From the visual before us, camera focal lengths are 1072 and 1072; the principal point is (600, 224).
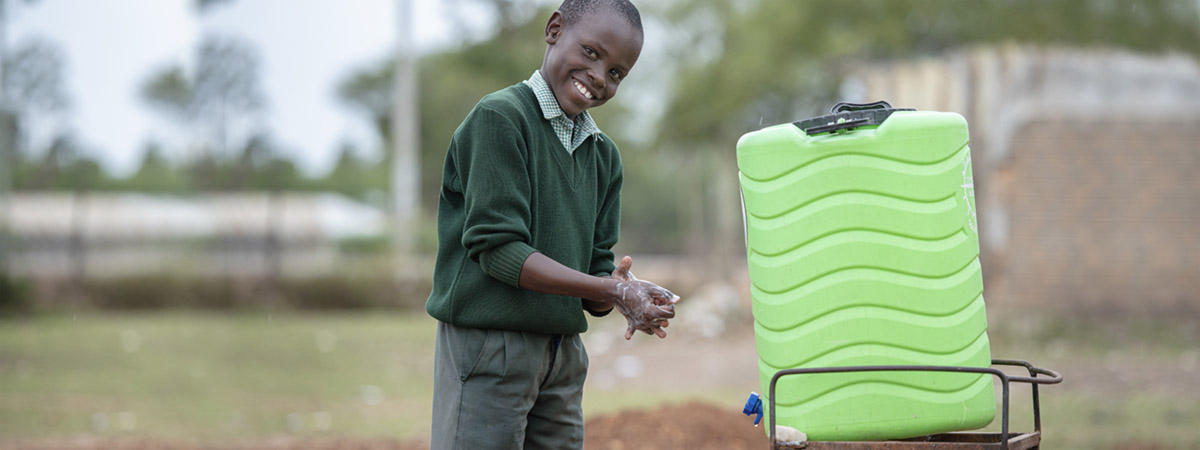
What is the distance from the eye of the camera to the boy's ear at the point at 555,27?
226 centimetres

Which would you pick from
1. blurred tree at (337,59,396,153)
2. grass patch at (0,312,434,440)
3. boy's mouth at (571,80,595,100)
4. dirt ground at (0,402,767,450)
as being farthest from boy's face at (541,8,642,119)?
blurred tree at (337,59,396,153)

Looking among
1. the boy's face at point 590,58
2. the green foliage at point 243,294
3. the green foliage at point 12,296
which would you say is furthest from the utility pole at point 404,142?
the boy's face at point 590,58

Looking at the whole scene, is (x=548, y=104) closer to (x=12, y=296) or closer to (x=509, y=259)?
(x=509, y=259)

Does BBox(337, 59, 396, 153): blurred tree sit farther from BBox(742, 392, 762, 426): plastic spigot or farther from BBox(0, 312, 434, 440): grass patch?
BBox(742, 392, 762, 426): plastic spigot

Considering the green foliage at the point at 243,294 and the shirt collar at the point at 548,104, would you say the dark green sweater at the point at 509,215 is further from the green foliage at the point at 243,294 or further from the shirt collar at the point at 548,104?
the green foliage at the point at 243,294

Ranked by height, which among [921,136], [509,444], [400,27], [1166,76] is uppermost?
[400,27]

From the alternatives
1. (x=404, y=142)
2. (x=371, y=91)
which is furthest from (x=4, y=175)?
(x=371, y=91)

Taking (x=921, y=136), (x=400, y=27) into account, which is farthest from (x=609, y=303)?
(x=400, y=27)

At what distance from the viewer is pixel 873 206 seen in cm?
195

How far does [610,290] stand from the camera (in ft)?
6.63

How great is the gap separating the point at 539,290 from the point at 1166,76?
9.87 metres

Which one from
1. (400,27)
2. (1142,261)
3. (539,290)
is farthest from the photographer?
(400,27)

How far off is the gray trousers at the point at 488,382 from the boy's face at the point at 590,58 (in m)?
0.50

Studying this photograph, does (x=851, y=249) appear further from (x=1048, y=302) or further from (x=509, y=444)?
(x=1048, y=302)
